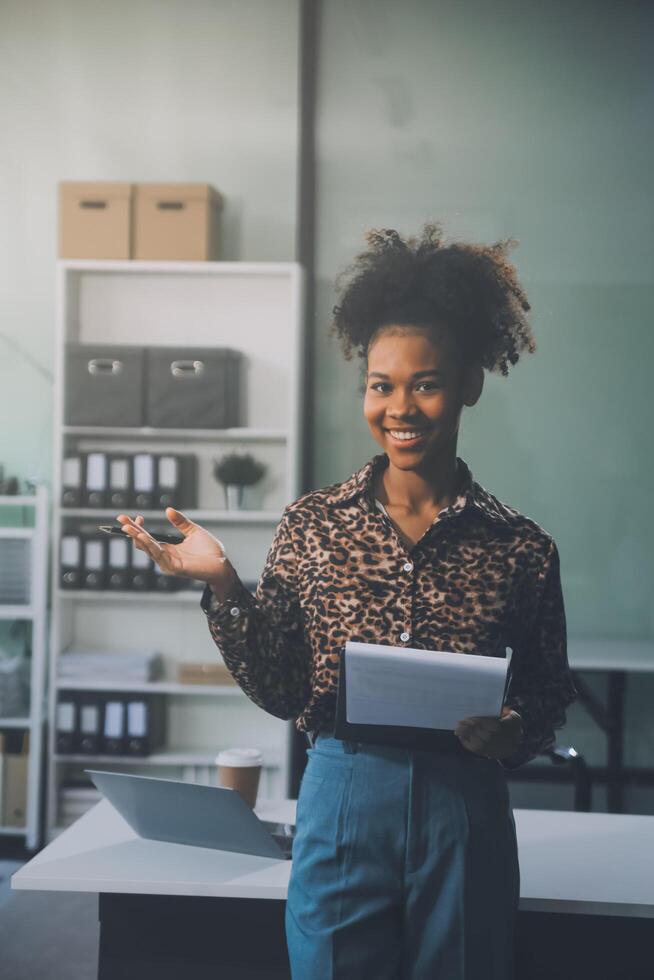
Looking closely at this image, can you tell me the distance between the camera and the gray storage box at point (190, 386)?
11.8 ft

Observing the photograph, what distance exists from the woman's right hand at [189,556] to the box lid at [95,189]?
250cm

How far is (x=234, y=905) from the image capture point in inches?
61.0

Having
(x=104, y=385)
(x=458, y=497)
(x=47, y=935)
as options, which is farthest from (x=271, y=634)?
(x=104, y=385)

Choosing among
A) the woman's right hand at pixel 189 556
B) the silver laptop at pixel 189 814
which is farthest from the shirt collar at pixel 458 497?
the silver laptop at pixel 189 814

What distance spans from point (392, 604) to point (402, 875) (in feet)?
1.07

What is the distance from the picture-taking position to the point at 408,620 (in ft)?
4.39

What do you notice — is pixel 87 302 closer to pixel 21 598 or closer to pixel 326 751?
pixel 21 598

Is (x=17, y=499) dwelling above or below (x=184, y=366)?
below

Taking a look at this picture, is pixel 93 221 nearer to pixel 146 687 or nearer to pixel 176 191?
pixel 176 191

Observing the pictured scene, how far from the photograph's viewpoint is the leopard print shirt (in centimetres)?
134

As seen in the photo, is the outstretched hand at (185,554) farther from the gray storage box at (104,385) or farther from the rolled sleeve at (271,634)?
the gray storage box at (104,385)

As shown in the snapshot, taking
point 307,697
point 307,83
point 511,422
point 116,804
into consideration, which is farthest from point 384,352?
point 307,83

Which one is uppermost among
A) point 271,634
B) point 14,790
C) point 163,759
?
point 271,634

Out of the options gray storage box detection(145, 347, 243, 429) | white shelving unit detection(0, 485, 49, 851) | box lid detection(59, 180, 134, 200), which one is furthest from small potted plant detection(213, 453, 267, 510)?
box lid detection(59, 180, 134, 200)
